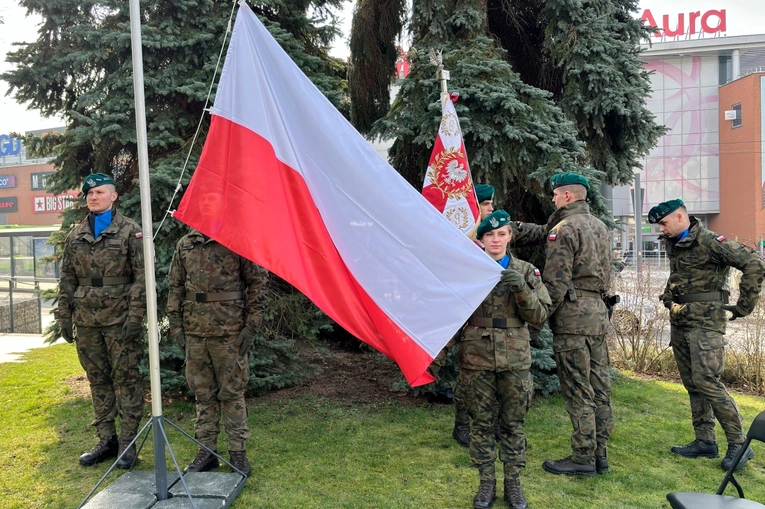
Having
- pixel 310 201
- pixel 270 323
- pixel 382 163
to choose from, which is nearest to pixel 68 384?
pixel 270 323

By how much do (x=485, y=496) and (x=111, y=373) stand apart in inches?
126

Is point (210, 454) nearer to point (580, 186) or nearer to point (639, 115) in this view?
point (580, 186)

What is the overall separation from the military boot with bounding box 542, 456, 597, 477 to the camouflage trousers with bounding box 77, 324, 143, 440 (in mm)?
3458

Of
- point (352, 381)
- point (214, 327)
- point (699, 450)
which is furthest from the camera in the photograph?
point (352, 381)

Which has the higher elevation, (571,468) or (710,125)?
(710,125)

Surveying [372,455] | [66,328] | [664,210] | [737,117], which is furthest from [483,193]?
[737,117]

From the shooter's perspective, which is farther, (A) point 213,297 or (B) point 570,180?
(B) point 570,180

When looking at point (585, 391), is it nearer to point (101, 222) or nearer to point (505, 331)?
point (505, 331)

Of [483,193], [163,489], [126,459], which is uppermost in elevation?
[483,193]

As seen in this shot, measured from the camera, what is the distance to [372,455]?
200 inches

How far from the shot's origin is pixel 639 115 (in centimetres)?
707

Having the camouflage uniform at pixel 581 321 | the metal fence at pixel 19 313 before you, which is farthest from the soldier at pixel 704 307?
the metal fence at pixel 19 313

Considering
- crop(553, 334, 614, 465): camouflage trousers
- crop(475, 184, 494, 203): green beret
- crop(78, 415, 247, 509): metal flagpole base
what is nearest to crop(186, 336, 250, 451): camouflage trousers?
crop(78, 415, 247, 509): metal flagpole base

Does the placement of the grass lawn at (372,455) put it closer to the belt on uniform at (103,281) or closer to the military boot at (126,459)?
the military boot at (126,459)
